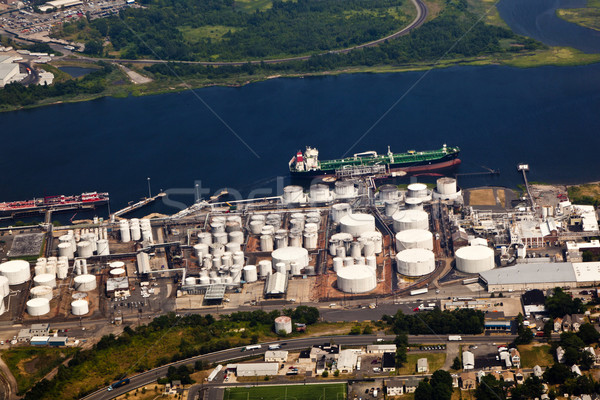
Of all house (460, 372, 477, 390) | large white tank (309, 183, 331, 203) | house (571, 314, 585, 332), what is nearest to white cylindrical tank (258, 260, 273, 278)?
large white tank (309, 183, 331, 203)

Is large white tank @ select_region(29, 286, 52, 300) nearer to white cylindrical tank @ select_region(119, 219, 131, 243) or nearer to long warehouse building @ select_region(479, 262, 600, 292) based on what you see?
white cylindrical tank @ select_region(119, 219, 131, 243)

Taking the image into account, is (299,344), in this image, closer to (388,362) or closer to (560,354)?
(388,362)

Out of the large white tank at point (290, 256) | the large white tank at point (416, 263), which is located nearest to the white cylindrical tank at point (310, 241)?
the large white tank at point (290, 256)

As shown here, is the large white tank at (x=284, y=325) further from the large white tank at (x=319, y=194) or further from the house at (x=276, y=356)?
the large white tank at (x=319, y=194)

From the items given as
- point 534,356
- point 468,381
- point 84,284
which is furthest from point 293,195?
point 468,381

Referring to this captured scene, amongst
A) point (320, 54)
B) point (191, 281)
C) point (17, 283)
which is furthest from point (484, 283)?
point (320, 54)

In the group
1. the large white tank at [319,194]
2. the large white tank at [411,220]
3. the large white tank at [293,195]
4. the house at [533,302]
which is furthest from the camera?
the large white tank at [293,195]
